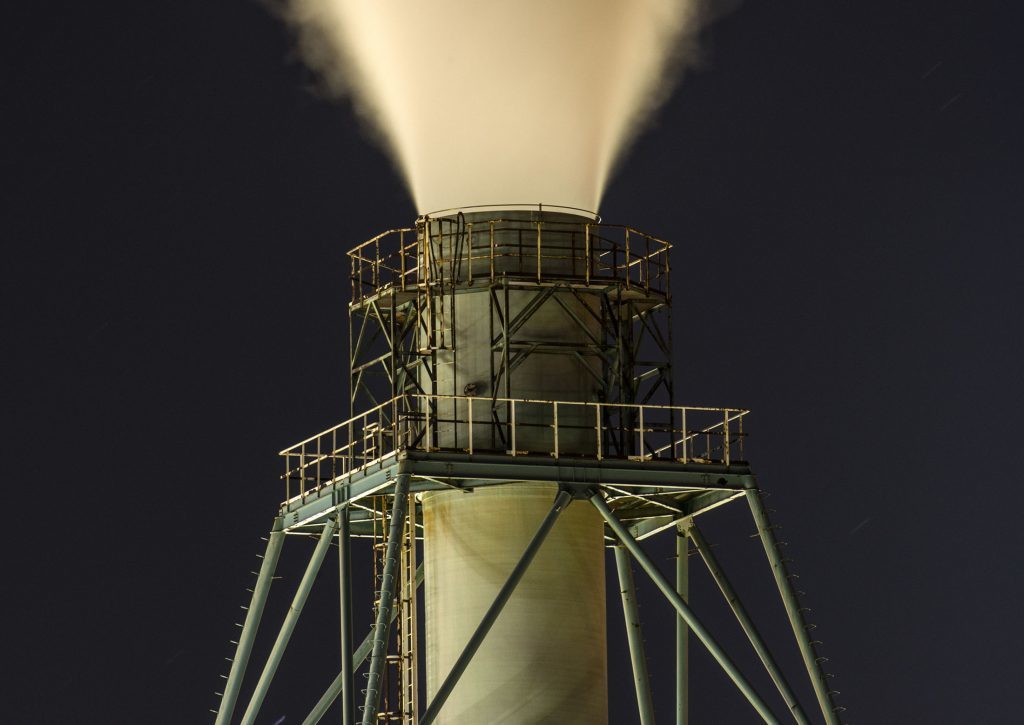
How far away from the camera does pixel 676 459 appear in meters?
Answer: 55.8

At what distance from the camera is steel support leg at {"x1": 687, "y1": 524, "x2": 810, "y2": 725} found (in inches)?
2164

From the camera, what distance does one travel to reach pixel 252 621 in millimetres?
59625

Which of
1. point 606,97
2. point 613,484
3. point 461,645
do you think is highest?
point 606,97

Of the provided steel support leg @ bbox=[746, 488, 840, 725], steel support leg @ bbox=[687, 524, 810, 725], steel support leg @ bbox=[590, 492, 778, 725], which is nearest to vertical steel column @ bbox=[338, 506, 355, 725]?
steel support leg @ bbox=[590, 492, 778, 725]

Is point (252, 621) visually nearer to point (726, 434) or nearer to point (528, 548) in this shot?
point (528, 548)

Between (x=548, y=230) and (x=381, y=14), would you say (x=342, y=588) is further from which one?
(x=381, y=14)

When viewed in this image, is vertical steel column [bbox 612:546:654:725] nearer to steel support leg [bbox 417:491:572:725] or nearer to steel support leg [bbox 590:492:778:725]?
steel support leg [bbox 590:492:778:725]

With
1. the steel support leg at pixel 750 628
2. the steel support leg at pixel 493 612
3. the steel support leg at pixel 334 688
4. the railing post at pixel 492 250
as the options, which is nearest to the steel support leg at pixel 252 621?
the steel support leg at pixel 334 688

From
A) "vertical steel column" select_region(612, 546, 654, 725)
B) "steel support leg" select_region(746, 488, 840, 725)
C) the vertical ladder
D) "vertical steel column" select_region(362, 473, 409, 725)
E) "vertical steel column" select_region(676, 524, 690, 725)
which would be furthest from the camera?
"vertical steel column" select_region(676, 524, 690, 725)

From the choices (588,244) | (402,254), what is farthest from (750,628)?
(402,254)

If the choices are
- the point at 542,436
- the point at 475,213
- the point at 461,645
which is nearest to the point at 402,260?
the point at 475,213

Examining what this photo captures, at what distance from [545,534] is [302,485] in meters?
7.34

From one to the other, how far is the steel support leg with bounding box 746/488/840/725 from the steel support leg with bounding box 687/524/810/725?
605 mm

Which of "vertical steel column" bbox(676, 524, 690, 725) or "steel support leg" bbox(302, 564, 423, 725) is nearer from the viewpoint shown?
"vertical steel column" bbox(676, 524, 690, 725)
